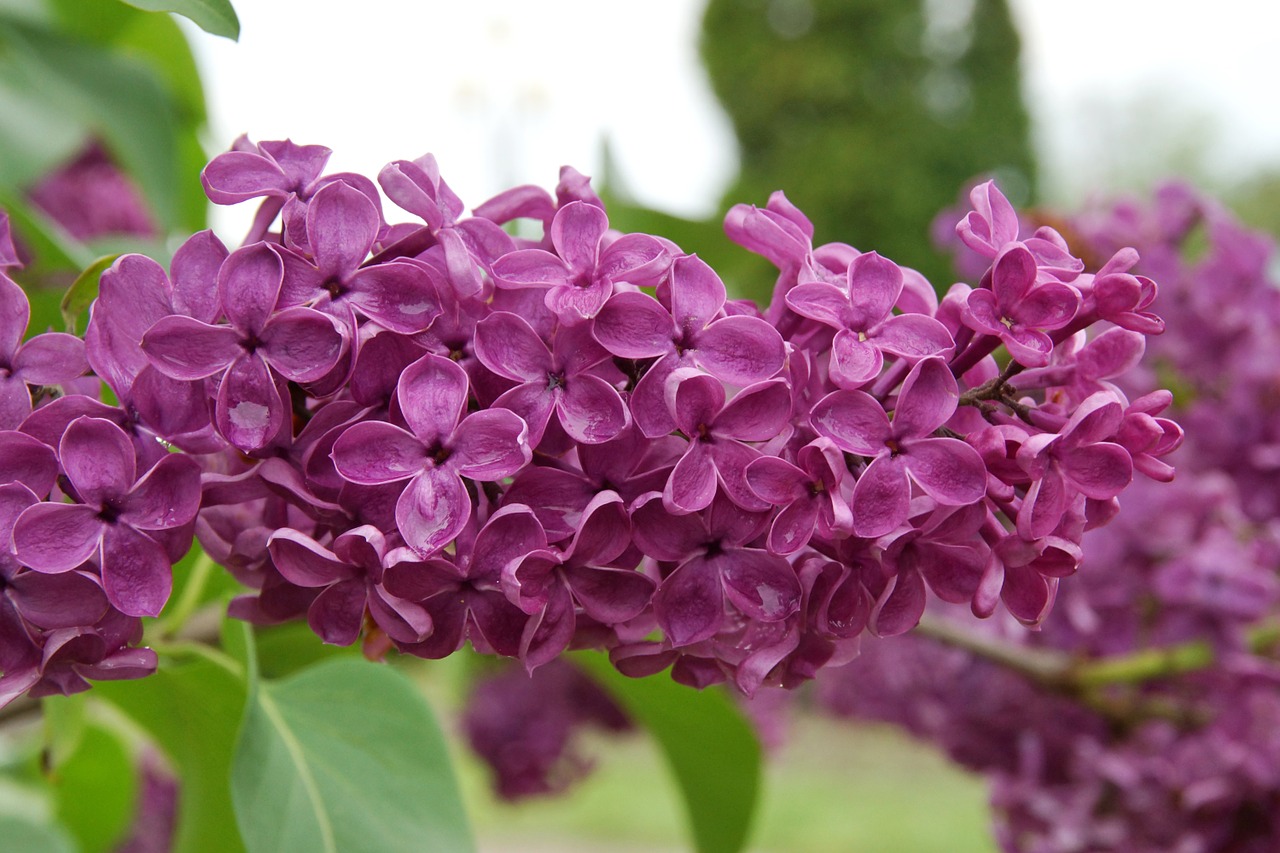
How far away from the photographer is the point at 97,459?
33 cm

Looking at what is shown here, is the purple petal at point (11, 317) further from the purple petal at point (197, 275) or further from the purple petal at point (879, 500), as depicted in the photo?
the purple petal at point (879, 500)

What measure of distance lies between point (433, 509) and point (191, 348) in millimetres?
→ 89

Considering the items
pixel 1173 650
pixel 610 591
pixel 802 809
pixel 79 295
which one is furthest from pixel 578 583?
pixel 802 809

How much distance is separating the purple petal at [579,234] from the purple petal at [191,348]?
4.2 inches

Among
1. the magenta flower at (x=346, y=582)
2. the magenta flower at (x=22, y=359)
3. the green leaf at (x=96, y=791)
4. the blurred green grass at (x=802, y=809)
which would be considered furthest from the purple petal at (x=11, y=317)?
the blurred green grass at (x=802, y=809)

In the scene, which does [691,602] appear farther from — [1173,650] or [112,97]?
[112,97]

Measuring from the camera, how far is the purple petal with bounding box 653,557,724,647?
353 millimetres

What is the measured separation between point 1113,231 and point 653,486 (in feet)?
2.66

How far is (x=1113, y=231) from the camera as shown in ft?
3.30

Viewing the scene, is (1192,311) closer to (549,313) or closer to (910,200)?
(549,313)

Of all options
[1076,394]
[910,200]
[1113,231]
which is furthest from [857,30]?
[1076,394]

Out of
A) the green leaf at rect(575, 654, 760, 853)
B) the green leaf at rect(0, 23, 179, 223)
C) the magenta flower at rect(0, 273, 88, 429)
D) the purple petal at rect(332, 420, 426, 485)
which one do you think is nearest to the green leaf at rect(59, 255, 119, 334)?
the magenta flower at rect(0, 273, 88, 429)

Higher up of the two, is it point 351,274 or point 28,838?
point 351,274

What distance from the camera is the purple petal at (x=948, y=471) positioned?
339 millimetres
